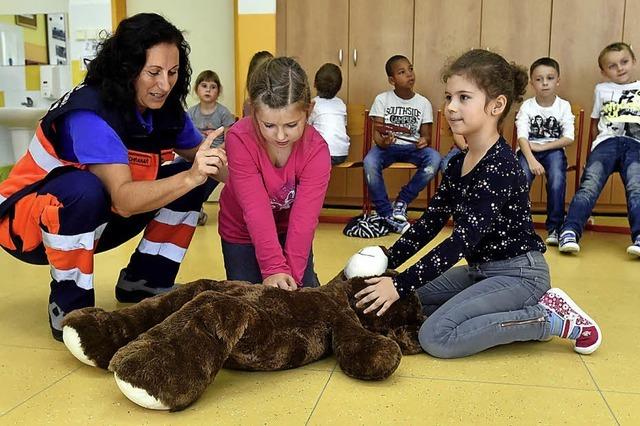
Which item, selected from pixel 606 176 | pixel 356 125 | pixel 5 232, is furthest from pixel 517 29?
pixel 5 232

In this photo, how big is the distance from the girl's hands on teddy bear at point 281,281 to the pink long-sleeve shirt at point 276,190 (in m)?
0.03

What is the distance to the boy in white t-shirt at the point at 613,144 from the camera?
2.83 meters

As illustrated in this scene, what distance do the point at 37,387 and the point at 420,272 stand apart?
32.5 inches

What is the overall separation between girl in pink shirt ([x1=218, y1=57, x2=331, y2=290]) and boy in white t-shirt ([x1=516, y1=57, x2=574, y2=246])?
182 centimetres

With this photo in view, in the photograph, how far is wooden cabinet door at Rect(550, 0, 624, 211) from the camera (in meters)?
3.70

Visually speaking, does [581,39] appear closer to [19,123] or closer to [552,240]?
[552,240]

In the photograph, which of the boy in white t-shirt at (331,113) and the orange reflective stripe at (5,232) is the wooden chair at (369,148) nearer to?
the boy in white t-shirt at (331,113)

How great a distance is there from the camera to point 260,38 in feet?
13.4

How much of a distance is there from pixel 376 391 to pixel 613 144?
230 cm

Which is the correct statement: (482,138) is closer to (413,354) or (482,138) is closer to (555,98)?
(413,354)

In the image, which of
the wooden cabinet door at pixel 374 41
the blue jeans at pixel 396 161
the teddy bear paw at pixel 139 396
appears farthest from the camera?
the wooden cabinet door at pixel 374 41

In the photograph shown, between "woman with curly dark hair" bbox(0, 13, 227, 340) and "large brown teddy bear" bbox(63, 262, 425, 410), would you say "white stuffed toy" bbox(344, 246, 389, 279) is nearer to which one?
"large brown teddy bear" bbox(63, 262, 425, 410)

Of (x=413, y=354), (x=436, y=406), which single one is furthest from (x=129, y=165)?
(x=436, y=406)

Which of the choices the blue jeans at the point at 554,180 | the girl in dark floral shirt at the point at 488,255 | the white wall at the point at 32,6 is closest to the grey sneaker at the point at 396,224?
the blue jeans at the point at 554,180
